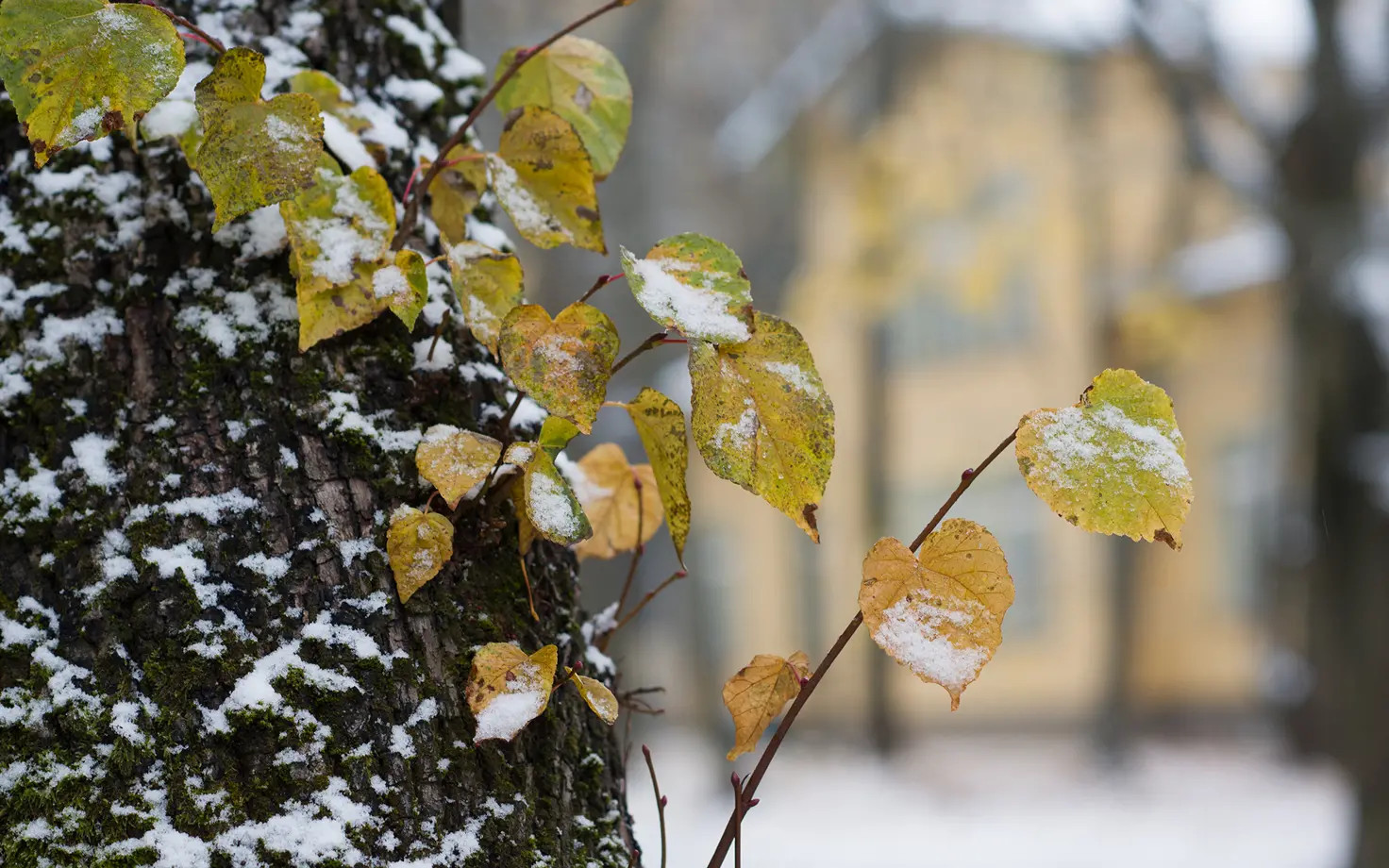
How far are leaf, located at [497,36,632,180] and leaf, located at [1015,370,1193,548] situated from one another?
1.39ft

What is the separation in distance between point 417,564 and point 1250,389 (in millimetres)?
Result: 11218

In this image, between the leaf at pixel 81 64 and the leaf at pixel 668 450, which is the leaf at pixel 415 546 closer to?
the leaf at pixel 668 450

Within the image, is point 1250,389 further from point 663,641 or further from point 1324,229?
point 663,641

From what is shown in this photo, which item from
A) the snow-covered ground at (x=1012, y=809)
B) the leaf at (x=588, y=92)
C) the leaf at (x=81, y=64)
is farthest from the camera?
Result: the snow-covered ground at (x=1012, y=809)

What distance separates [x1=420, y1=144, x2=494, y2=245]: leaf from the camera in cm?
75

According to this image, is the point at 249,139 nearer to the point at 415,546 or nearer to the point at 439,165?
the point at 439,165

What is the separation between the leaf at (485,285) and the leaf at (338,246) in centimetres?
5

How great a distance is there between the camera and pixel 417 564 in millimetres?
609

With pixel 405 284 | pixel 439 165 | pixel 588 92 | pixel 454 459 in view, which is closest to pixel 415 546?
pixel 454 459

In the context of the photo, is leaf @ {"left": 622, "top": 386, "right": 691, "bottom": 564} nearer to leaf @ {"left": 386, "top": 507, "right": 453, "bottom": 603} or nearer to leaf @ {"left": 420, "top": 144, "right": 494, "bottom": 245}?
leaf @ {"left": 386, "top": 507, "right": 453, "bottom": 603}

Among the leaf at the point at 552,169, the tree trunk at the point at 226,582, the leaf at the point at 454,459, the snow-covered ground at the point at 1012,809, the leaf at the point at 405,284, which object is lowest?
the snow-covered ground at the point at 1012,809

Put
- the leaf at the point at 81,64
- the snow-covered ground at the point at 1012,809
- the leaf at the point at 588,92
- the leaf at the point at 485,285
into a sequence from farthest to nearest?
the snow-covered ground at the point at 1012,809 < the leaf at the point at 588,92 < the leaf at the point at 485,285 < the leaf at the point at 81,64

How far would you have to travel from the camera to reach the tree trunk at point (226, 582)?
0.58 m

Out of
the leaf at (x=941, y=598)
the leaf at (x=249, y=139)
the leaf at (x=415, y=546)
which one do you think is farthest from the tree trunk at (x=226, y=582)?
the leaf at (x=941, y=598)
